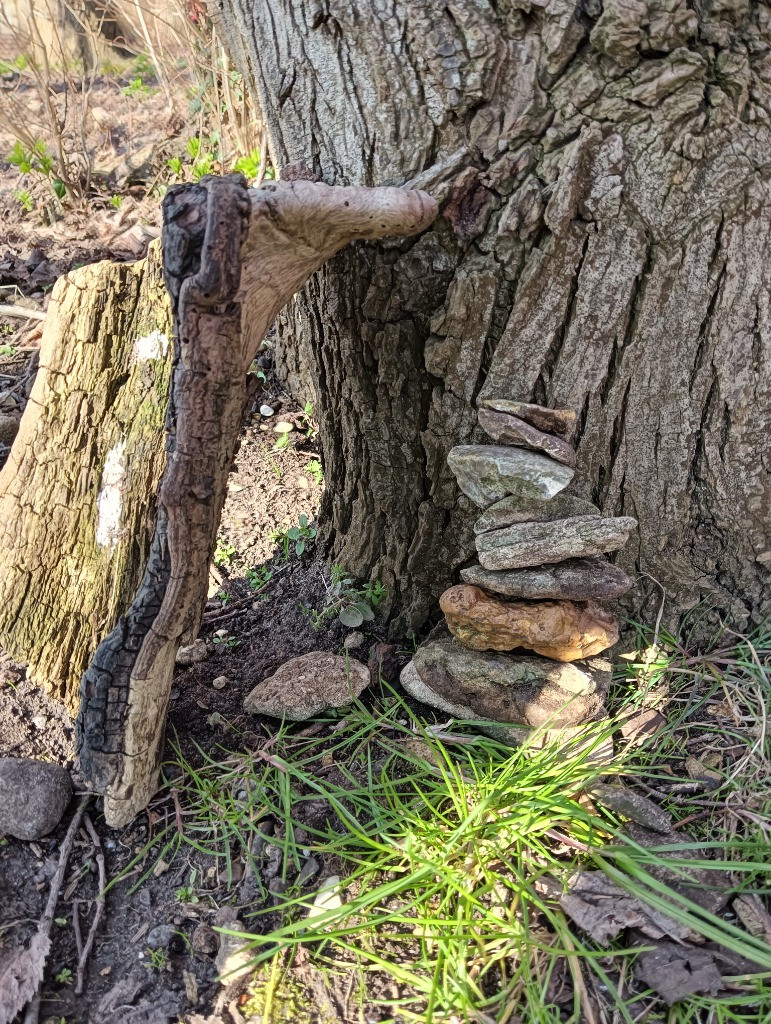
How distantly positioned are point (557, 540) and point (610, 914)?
0.86 meters

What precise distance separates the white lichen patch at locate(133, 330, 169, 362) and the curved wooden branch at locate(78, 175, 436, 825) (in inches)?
20.0

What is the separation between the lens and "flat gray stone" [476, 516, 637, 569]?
1.93m

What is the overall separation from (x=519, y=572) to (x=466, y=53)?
4.13 ft

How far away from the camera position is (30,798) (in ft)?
6.28

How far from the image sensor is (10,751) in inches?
81.4

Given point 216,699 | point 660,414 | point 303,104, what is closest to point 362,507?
point 216,699

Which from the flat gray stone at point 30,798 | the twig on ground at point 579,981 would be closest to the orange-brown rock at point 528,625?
the twig on ground at point 579,981

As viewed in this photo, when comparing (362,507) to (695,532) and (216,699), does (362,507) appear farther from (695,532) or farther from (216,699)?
(695,532)

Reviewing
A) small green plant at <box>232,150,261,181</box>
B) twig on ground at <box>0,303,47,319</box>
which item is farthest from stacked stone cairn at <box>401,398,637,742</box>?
twig on ground at <box>0,303,47,319</box>

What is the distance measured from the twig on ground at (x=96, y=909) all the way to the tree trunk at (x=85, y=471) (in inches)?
15.7

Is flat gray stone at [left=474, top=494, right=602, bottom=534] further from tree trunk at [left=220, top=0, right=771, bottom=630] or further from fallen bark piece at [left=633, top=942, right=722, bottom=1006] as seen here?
fallen bark piece at [left=633, top=942, right=722, bottom=1006]

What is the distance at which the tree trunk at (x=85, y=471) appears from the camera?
2.11 metres

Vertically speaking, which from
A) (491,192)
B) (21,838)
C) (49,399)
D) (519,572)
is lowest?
(21,838)

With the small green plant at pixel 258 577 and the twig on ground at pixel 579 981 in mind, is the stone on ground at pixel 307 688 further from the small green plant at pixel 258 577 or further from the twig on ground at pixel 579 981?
the twig on ground at pixel 579 981
